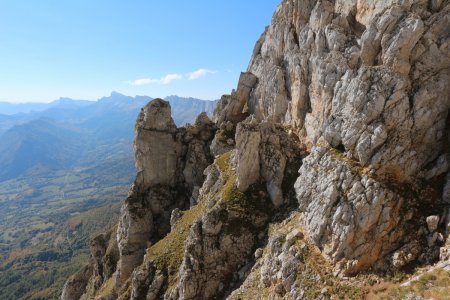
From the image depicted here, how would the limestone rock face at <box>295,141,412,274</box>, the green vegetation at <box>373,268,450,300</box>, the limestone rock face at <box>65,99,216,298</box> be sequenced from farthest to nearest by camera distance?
the limestone rock face at <box>65,99,216,298</box> < the limestone rock face at <box>295,141,412,274</box> < the green vegetation at <box>373,268,450,300</box>

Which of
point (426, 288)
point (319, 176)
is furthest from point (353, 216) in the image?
point (426, 288)

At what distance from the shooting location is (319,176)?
136ft

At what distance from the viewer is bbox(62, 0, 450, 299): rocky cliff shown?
35.2 m

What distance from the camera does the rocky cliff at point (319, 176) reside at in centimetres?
3519

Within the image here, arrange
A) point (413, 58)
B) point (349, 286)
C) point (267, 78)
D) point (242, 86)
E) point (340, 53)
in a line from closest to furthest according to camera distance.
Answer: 1. point (349, 286)
2. point (413, 58)
3. point (340, 53)
4. point (267, 78)
5. point (242, 86)

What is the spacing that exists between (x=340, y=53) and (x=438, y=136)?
721 inches

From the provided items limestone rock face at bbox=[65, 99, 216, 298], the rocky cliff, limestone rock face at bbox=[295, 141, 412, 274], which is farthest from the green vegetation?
limestone rock face at bbox=[65, 99, 216, 298]

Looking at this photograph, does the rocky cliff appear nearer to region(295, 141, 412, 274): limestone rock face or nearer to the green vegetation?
region(295, 141, 412, 274): limestone rock face

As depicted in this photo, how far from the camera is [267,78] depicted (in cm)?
7331

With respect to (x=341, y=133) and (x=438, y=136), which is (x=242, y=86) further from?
(x=438, y=136)

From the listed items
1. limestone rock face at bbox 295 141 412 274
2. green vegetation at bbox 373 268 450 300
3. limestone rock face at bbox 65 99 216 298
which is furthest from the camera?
limestone rock face at bbox 65 99 216 298

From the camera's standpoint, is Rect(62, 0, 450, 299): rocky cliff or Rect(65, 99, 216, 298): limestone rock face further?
Rect(65, 99, 216, 298): limestone rock face

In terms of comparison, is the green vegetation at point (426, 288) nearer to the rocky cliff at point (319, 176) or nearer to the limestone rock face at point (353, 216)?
the rocky cliff at point (319, 176)

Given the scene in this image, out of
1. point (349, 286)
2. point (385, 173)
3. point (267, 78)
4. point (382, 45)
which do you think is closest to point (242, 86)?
point (267, 78)
